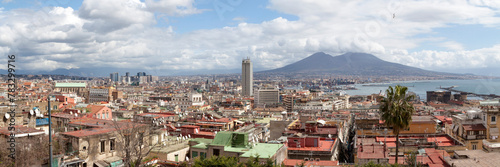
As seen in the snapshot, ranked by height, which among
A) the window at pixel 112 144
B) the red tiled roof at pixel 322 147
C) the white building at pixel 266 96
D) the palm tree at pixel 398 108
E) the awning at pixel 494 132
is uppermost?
the palm tree at pixel 398 108

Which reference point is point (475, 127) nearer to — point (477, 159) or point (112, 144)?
point (477, 159)

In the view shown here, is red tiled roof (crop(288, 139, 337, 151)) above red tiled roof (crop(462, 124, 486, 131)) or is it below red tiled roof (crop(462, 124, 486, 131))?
below

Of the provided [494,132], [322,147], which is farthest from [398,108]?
[494,132]

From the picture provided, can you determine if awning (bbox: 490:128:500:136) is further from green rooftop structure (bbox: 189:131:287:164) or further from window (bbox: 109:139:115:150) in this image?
window (bbox: 109:139:115:150)

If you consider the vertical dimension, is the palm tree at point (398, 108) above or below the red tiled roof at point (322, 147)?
above

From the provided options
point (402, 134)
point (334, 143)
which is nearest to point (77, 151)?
point (334, 143)

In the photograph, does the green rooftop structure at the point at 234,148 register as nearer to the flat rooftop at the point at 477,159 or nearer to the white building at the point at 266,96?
the flat rooftop at the point at 477,159

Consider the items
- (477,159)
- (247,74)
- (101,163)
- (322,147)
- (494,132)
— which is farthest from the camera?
(247,74)

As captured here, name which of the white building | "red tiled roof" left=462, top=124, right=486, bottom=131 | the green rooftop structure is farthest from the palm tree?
the white building

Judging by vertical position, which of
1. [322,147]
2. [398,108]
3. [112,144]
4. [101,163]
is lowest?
[322,147]

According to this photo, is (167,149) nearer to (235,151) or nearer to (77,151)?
(235,151)

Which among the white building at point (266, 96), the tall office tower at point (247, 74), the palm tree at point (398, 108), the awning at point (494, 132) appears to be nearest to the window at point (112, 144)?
the palm tree at point (398, 108)

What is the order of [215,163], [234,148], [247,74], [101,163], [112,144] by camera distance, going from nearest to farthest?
[215,163] < [101,163] < [112,144] < [234,148] < [247,74]
